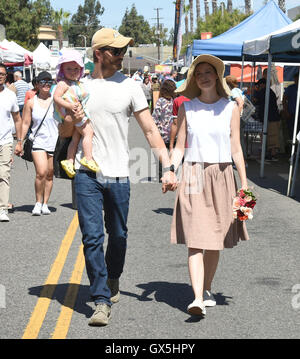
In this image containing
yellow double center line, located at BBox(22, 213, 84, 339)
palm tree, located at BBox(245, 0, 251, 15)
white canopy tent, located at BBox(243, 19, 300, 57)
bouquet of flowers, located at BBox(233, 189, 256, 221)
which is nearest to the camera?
yellow double center line, located at BBox(22, 213, 84, 339)

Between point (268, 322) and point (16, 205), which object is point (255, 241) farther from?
point (16, 205)

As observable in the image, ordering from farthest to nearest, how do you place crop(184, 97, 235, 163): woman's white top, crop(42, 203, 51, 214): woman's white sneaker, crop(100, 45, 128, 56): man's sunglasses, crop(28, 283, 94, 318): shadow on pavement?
1. crop(42, 203, 51, 214): woman's white sneaker
2. crop(28, 283, 94, 318): shadow on pavement
3. crop(184, 97, 235, 163): woman's white top
4. crop(100, 45, 128, 56): man's sunglasses

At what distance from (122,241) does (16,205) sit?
5.70 metres

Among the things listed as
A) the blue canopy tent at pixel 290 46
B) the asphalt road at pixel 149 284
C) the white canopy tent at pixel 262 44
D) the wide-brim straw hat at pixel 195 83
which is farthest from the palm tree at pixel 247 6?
the wide-brim straw hat at pixel 195 83

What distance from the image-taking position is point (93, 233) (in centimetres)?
532

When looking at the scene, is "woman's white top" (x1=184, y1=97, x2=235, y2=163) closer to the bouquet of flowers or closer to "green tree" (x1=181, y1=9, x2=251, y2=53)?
the bouquet of flowers

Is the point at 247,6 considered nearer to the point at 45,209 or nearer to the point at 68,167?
the point at 45,209

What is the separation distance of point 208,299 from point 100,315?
1.00 metres

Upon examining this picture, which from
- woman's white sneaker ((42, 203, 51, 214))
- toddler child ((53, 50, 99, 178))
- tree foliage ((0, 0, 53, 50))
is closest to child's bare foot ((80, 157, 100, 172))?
toddler child ((53, 50, 99, 178))

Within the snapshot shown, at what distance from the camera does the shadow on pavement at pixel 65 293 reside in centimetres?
573

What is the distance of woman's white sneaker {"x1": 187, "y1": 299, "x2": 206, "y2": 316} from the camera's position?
528 cm

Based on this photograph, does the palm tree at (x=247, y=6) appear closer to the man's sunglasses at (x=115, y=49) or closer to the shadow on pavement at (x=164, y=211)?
the shadow on pavement at (x=164, y=211)

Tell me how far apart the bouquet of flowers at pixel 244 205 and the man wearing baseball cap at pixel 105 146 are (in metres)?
0.51

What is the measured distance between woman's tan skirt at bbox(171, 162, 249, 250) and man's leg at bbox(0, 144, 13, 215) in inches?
185
